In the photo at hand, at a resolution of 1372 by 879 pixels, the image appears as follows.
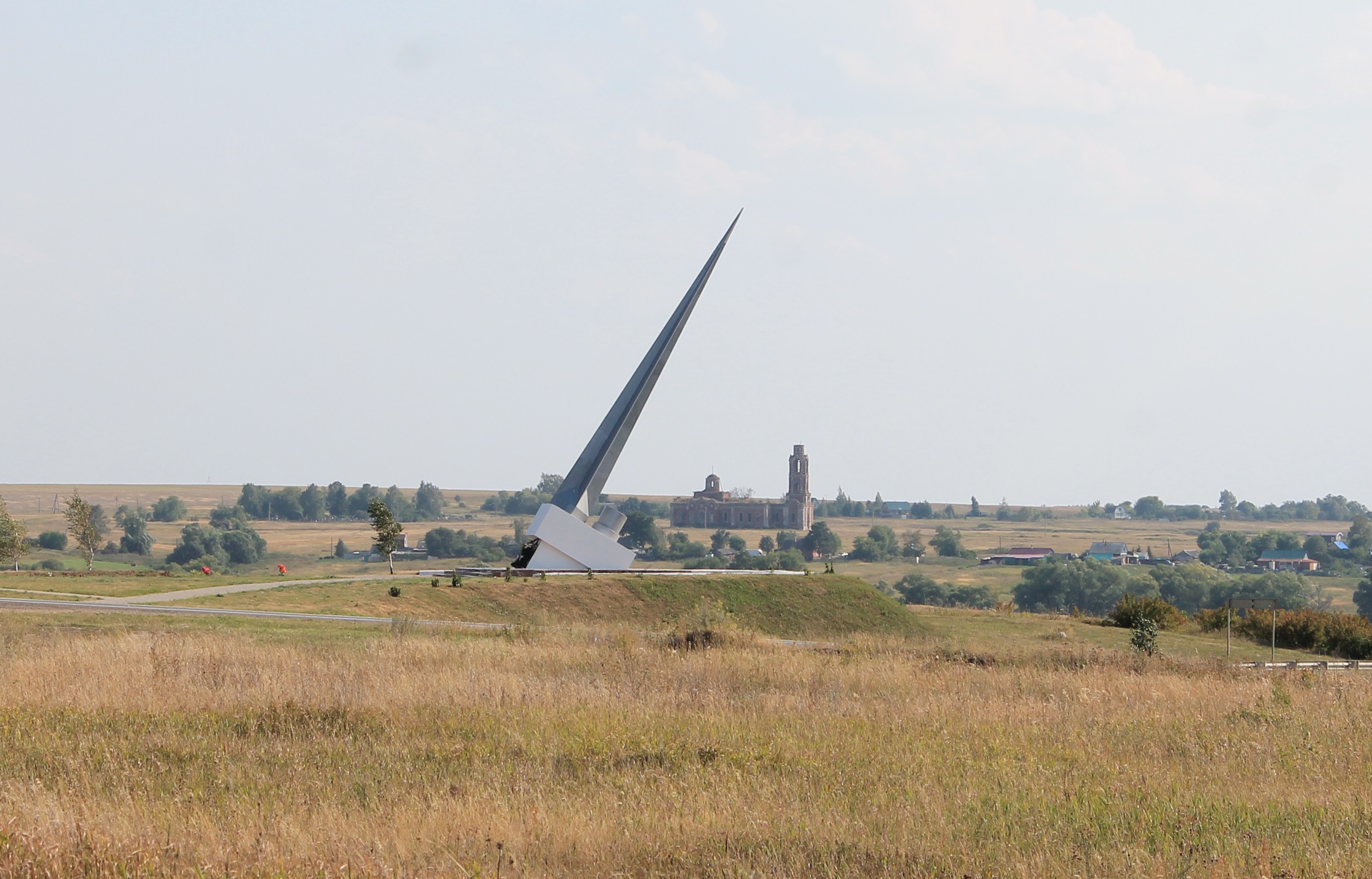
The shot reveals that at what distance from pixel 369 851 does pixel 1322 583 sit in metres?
143

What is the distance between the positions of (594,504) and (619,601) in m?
7.22

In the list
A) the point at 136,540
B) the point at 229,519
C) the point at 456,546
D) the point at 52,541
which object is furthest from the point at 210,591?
the point at 229,519

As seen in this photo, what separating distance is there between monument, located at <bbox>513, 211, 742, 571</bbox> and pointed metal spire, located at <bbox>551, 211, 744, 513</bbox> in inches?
0.7

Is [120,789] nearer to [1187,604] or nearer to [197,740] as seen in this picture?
[197,740]

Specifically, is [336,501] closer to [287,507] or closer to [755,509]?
[287,507]

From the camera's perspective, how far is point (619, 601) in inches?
1435

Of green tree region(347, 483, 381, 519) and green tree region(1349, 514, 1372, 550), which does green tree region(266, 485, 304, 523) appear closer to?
green tree region(347, 483, 381, 519)

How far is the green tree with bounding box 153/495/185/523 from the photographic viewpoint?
566 feet

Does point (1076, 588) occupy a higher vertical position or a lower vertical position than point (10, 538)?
lower

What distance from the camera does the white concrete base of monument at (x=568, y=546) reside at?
135ft

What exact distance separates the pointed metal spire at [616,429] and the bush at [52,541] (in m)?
90.8

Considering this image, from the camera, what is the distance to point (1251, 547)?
164 metres

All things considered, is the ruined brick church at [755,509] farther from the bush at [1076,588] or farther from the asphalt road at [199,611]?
the asphalt road at [199,611]

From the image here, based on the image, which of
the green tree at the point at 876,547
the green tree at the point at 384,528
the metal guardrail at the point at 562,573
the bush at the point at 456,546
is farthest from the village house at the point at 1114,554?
the green tree at the point at 384,528
